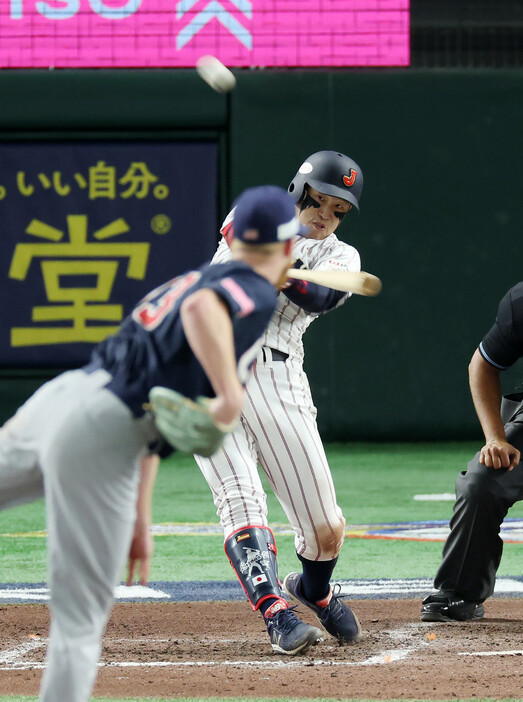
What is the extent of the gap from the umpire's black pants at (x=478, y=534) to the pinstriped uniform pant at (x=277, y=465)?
789 millimetres

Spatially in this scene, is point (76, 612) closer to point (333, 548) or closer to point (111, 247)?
point (333, 548)

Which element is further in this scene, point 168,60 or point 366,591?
point 168,60

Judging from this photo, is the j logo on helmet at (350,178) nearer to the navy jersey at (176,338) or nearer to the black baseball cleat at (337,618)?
the black baseball cleat at (337,618)

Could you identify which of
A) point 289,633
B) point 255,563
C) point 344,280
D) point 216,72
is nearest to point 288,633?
point 289,633

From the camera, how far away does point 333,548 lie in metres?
4.43

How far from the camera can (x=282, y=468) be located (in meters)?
4.31

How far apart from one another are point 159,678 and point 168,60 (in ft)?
27.3

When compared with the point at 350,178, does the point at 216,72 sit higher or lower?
higher

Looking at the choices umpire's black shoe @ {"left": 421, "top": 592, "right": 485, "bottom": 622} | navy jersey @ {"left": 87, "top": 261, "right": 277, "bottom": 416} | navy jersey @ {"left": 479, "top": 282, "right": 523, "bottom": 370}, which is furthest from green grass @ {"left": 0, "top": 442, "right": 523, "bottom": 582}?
navy jersey @ {"left": 87, "top": 261, "right": 277, "bottom": 416}

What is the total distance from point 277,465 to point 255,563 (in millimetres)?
359

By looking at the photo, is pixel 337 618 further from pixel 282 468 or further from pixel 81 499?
pixel 81 499

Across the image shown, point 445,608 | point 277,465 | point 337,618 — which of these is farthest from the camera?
point 445,608

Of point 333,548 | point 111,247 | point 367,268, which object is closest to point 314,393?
point 367,268

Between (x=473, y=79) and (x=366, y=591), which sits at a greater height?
(x=473, y=79)
